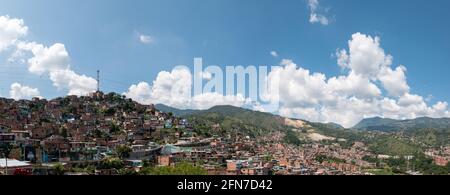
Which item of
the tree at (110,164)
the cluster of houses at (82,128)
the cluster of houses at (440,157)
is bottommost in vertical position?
the cluster of houses at (440,157)

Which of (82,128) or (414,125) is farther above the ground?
(82,128)

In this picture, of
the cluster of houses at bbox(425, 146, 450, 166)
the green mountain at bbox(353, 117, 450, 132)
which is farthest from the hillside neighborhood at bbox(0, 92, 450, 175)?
the green mountain at bbox(353, 117, 450, 132)

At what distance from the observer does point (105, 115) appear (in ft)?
112

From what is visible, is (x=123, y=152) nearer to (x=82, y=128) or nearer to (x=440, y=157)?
(x=82, y=128)

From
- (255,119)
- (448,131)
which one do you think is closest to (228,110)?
(255,119)

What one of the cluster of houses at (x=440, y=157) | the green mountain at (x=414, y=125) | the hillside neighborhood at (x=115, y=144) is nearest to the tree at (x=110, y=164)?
the hillside neighborhood at (x=115, y=144)

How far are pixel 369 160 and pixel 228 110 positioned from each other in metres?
41.0

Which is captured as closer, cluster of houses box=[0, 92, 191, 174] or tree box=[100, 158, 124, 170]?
tree box=[100, 158, 124, 170]

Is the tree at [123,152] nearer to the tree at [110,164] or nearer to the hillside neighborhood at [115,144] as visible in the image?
the hillside neighborhood at [115,144]

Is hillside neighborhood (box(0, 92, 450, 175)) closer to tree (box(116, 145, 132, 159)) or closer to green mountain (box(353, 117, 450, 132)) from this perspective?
tree (box(116, 145, 132, 159))

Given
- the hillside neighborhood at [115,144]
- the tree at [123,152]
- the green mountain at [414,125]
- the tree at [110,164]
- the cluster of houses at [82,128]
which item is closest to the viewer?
the tree at [110,164]

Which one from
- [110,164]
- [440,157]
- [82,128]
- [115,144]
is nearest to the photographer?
[110,164]

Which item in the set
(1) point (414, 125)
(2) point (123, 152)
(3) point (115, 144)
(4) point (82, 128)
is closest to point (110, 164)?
(2) point (123, 152)
